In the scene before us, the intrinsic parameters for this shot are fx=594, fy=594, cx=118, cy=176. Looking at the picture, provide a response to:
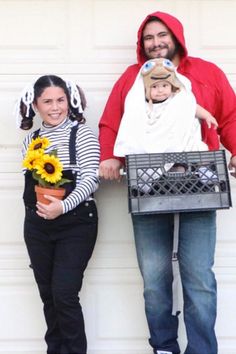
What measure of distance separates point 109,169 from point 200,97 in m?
0.59

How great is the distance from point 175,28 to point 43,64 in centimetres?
82

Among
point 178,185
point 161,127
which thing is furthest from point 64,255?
point 161,127

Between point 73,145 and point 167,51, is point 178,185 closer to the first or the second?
point 73,145

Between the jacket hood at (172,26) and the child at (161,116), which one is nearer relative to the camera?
the child at (161,116)

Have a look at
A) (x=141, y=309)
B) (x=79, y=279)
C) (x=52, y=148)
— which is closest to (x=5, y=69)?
(x=52, y=148)

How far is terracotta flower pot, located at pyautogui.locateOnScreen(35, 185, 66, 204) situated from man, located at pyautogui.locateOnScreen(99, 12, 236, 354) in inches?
9.2

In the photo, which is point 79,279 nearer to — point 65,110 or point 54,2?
point 65,110

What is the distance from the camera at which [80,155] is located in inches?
120

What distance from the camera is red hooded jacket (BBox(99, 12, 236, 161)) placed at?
3.04 meters

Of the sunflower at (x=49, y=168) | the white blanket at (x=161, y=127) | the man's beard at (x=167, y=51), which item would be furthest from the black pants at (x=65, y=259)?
the man's beard at (x=167, y=51)

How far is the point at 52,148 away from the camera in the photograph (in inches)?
119

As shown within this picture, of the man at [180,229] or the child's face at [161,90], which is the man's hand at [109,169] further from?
the child's face at [161,90]

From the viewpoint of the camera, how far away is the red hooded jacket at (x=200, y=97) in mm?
3041

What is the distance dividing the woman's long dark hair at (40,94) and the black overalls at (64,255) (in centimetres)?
12
